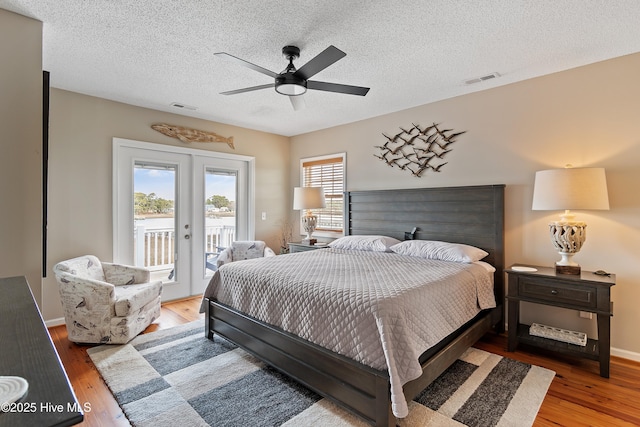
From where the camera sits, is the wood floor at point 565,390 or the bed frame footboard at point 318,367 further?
the wood floor at point 565,390

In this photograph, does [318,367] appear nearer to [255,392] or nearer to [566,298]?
[255,392]

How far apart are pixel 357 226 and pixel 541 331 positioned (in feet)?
8.06

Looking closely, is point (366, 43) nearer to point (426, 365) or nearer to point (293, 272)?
point (293, 272)

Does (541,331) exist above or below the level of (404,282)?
below

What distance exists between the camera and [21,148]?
87.7 inches

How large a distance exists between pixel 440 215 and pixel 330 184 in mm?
1999

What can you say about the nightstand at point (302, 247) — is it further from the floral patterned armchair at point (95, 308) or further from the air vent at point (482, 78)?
the air vent at point (482, 78)

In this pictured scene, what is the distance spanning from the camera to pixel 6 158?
218 cm

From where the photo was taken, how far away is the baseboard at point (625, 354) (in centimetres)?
272

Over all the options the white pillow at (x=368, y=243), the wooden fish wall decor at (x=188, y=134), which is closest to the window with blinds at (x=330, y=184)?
the white pillow at (x=368, y=243)

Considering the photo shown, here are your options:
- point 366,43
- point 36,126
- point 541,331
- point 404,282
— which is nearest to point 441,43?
point 366,43

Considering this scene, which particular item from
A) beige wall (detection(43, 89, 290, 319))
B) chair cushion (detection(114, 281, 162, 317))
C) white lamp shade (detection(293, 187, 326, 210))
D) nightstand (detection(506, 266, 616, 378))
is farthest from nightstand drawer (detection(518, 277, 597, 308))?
beige wall (detection(43, 89, 290, 319))

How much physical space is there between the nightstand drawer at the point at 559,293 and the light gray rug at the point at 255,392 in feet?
1.95

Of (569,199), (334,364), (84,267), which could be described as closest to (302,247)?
(84,267)
